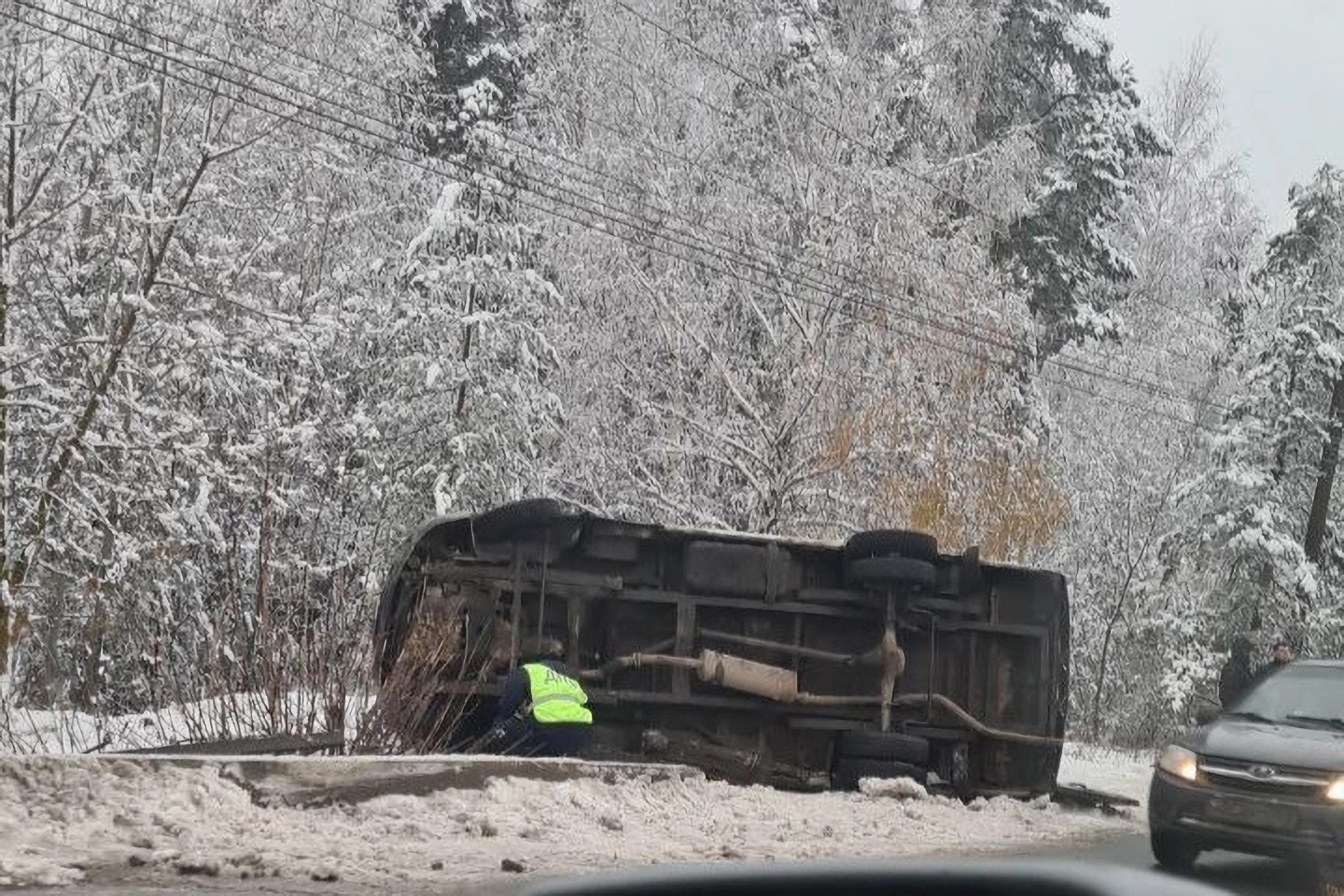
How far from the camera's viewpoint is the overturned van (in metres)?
14.7

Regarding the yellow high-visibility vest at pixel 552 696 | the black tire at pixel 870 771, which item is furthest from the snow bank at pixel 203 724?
the black tire at pixel 870 771

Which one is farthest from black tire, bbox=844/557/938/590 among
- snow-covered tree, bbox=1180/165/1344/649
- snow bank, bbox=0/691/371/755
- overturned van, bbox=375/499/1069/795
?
snow-covered tree, bbox=1180/165/1344/649

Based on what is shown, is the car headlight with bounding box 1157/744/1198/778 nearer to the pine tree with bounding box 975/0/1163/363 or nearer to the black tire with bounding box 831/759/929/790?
the black tire with bounding box 831/759/929/790

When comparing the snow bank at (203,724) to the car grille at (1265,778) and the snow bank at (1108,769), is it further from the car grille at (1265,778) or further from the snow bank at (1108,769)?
the snow bank at (1108,769)

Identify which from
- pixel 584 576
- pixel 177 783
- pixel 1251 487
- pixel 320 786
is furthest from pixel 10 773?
pixel 1251 487

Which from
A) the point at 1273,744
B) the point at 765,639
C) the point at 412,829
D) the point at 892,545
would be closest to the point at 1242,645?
the point at 892,545

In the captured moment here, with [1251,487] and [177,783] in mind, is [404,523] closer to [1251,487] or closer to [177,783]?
[177,783]

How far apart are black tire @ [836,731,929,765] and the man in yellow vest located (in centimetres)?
293

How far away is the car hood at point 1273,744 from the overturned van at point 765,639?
344 cm

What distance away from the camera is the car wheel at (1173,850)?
38.7ft

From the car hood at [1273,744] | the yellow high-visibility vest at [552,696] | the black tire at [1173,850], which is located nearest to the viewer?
the car hood at [1273,744]

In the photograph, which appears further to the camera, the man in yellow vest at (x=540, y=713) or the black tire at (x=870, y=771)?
the black tire at (x=870, y=771)

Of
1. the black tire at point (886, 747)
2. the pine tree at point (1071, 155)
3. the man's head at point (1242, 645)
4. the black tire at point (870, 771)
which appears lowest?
the black tire at point (870, 771)

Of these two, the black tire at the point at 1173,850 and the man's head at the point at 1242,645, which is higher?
the man's head at the point at 1242,645
